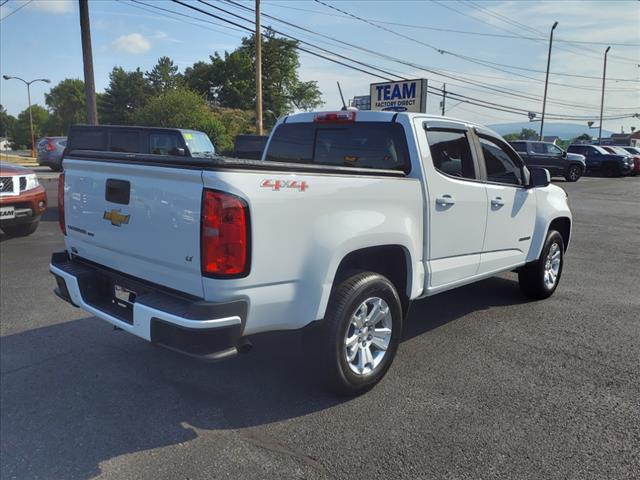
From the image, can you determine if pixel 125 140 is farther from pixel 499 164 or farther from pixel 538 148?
pixel 538 148

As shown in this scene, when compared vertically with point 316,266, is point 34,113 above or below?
above

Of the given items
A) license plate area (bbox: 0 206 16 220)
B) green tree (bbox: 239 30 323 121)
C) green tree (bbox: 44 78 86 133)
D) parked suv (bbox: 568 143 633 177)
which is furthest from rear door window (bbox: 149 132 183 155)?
green tree (bbox: 44 78 86 133)

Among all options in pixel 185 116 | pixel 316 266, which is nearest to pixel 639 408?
pixel 316 266

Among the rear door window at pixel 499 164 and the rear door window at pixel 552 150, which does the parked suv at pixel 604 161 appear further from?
the rear door window at pixel 499 164

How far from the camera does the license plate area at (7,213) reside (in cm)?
783

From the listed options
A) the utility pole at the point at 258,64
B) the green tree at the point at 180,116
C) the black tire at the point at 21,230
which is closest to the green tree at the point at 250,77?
the green tree at the point at 180,116

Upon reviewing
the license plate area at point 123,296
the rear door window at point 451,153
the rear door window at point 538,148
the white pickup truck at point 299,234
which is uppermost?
the rear door window at point 538,148

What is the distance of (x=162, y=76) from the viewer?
84812mm

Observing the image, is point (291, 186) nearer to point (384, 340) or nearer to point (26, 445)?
point (384, 340)

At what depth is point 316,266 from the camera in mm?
3039

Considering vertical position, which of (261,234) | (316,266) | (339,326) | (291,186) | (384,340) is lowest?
(384,340)

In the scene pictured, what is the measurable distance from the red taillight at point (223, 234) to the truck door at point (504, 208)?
2649 mm

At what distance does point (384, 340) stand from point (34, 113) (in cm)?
11688

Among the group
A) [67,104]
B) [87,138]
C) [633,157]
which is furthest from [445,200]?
[67,104]
